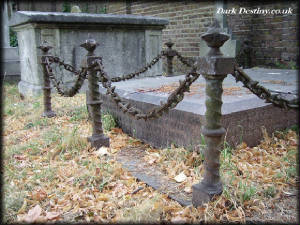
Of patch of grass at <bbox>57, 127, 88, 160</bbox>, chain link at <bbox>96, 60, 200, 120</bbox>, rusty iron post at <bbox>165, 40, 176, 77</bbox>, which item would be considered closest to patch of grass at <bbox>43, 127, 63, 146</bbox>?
patch of grass at <bbox>57, 127, 88, 160</bbox>

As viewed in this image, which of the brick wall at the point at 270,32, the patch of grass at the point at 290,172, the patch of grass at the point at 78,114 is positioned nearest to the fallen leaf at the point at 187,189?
the patch of grass at the point at 290,172

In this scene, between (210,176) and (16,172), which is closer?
(210,176)

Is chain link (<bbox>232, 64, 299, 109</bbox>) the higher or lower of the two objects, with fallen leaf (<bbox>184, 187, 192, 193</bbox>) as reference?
higher

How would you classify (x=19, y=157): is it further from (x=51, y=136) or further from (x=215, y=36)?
(x=215, y=36)

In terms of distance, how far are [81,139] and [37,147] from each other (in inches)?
21.3

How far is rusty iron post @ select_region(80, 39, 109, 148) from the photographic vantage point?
3270mm

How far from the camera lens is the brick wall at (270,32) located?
6441 mm

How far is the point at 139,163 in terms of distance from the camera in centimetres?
312

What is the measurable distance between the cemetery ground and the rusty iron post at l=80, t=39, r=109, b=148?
0.38 ft

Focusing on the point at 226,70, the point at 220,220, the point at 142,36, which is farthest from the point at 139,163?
the point at 142,36

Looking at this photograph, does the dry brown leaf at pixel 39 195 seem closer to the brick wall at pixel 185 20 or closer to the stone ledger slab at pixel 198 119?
the stone ledger slab at pixel 198 119

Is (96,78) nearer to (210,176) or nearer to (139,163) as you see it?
(139,163)

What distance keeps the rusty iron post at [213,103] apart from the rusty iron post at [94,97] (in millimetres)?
1539

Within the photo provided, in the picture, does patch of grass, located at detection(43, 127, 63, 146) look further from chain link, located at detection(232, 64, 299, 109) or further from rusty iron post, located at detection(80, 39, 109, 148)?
chain link, located at detection(232, 64, 299, 109)
